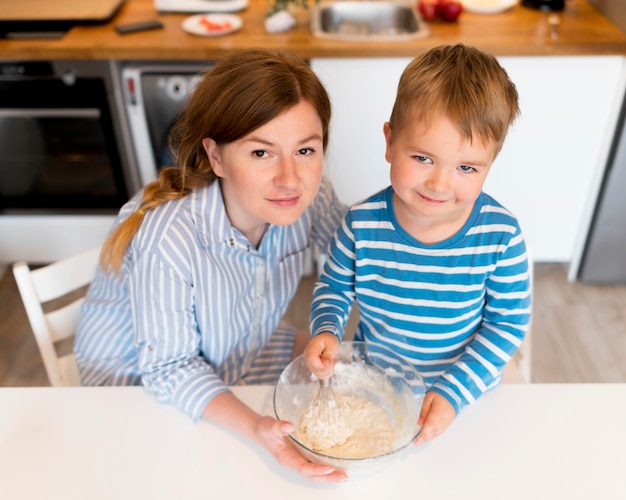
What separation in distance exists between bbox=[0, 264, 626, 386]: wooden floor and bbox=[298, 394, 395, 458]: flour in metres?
1.24

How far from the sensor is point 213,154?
1.06 metres

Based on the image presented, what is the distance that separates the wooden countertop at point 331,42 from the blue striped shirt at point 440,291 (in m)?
1.01

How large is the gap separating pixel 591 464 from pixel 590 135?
1470 mm

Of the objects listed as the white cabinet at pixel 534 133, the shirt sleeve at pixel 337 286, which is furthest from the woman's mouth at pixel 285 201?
the white cabinet at pixel 534 133

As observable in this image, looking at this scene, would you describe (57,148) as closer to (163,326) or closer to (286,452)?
(163,326)

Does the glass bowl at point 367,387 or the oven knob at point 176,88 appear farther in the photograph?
the oven knob at point 176,88

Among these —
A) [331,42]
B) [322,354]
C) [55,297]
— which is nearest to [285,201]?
[322,354]

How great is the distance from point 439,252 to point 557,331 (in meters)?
1.40

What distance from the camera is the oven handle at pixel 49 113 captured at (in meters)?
2.09

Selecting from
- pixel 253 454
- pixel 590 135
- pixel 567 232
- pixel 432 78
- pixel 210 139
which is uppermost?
pixel 432 78

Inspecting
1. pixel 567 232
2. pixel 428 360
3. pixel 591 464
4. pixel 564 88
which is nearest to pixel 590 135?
pixel 564 88

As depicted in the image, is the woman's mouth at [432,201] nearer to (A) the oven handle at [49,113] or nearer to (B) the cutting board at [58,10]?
(A) the oven handle at [49,113]

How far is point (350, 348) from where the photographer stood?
1019mm

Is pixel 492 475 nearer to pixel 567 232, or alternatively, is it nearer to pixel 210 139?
pixel 210 139
